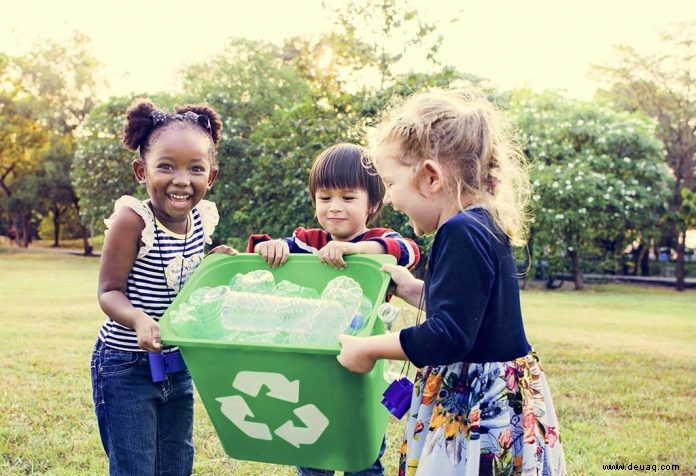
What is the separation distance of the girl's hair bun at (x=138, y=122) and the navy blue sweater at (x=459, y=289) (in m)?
1.01

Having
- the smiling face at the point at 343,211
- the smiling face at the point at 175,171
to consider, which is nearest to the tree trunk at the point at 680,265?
the smiling face at the point at 343,211

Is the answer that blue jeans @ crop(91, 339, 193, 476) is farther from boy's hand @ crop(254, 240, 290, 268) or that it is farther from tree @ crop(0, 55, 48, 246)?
tree @ crop(0, 55, 48, 246)

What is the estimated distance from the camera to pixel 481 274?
1540 mm

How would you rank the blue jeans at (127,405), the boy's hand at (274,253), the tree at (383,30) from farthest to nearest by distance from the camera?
the tree at (383,30) → the boy's hand at (274,253) → the blue jeans at (127,405)

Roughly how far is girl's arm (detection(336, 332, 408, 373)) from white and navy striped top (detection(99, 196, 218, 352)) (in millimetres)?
701

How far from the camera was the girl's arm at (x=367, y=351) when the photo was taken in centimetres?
158

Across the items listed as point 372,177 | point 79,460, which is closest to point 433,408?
point 372,177

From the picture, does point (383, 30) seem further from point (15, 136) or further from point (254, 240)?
point (15, 136)

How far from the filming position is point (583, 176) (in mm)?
13820

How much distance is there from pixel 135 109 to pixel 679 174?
18581 mm

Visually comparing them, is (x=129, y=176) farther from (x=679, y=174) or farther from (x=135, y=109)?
(x=135, y=109)

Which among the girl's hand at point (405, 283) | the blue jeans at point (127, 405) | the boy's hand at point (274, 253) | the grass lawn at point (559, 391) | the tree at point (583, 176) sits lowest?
the grass lawn at point (559, 391)

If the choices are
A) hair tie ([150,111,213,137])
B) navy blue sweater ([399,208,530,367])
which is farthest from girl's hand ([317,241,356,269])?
hair tie ([150,111,213,137])

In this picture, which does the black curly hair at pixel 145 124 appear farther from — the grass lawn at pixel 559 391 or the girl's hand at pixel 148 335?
the grass lawn at pixel 559 391
